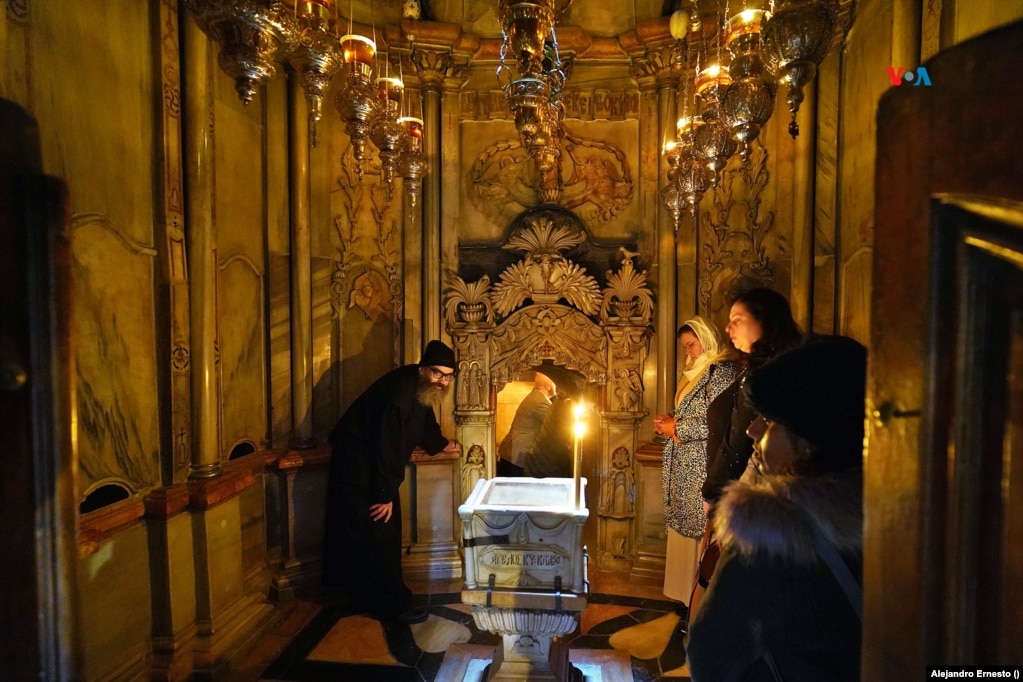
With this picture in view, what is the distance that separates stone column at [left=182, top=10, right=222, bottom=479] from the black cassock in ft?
3.22

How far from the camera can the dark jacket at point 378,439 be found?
394 centimetres

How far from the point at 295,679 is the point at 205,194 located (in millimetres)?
3015

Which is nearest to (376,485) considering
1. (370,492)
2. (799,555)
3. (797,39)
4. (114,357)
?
(370,492)

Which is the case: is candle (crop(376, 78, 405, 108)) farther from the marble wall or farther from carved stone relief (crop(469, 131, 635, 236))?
carved stone relief (crop(469, 131, 635, 236))

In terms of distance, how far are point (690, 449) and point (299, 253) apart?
11.0ft

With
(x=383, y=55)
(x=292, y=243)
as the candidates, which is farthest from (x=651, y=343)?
(x=383, y=55)

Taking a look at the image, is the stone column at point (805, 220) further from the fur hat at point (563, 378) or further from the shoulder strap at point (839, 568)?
the shoulder strap at point (839, 568)

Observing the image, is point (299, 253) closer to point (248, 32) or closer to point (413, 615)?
point (248, 32)

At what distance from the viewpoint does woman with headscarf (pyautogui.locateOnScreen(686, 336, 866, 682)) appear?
3.57 feet

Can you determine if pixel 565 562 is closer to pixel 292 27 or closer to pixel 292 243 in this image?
pixel 292 27

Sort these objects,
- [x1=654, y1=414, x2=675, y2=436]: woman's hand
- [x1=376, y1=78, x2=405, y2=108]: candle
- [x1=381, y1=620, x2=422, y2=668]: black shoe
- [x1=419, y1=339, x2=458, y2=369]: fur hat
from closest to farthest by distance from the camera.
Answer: [x1=376, y1=78, x2=405, y2=108]: candle < [x1=381, y1=620, x2=422, y2=668]: black shoe < [x1=654, y1=414, x2=675, y2=436]: woman's hand < [x1=419, y1=339, x2=458, y2=369]: fur hat

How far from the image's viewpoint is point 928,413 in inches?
24.2

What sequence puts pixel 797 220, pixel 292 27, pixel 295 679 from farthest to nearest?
pixel 797 220
pixel 295 679
pixel 292 27

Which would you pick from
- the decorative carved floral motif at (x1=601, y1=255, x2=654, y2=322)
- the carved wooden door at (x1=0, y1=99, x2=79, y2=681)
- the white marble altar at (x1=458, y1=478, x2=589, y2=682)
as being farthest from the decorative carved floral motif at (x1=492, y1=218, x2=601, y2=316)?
the carved wooden door at (x1=0, y1=99, x2=79, y2=681)
